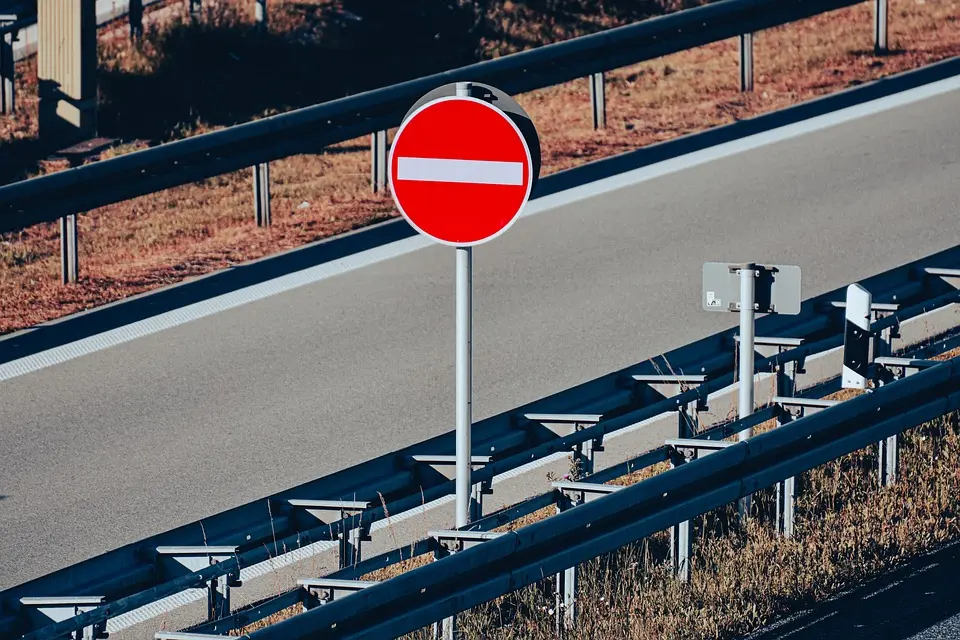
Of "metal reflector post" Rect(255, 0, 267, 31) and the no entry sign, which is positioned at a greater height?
"metal reflector post" Rect(255, 0, 267, 31)

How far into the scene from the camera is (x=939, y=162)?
534 inches

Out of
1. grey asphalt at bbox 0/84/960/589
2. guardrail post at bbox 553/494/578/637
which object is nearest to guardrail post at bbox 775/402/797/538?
guardrail post at bbox 553/494/578/637

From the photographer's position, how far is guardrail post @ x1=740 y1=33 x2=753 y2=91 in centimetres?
1530

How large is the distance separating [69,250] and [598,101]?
5.37 metres

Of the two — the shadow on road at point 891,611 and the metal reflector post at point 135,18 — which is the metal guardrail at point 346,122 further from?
the shadow on road at point 891,611

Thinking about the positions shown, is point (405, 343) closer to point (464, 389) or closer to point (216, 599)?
point (464, 389)

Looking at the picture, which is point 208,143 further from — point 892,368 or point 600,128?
point 892,368

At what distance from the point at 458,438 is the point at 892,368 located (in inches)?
115

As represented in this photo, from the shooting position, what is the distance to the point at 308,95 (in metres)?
17.1

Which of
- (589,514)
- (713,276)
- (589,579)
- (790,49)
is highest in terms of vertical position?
(790,49)

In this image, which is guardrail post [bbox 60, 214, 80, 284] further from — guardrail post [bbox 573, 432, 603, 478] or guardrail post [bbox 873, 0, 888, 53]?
guardrail post [bbox 873, 0, 888, 53]

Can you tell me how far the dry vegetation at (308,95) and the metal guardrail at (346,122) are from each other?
449 millimetres

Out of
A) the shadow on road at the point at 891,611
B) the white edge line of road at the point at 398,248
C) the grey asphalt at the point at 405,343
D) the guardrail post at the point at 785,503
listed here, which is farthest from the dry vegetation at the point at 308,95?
the shadow on road at the point at 891,611

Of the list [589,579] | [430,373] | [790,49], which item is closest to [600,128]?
[790,49]
